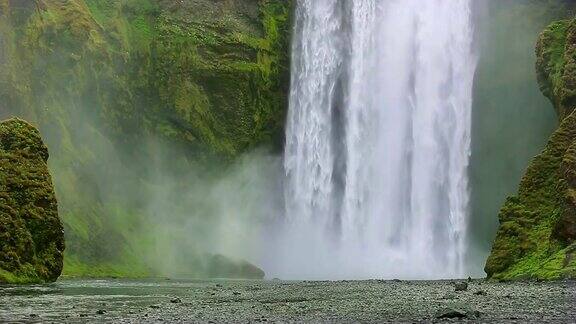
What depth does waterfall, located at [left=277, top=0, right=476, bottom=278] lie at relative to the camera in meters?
55.0

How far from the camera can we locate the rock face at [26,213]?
30672 millimetres

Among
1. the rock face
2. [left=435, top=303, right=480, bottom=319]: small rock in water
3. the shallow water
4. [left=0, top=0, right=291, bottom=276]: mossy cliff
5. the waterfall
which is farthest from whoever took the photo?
[left=0, top=0, right=291, bottom=276]: mossy cliff

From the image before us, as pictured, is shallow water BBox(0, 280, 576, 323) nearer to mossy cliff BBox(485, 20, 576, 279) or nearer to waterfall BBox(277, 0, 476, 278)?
mossy cliff BBox(485, 20, 576, 279)

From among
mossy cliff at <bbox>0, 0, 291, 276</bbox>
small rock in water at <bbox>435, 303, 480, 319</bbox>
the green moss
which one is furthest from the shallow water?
mossy cliff at <bbox>0, 0, 291, 276</bbox>

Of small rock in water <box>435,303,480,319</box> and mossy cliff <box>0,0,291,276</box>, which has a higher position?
mossy cliff <box>0,0,291,276</box>

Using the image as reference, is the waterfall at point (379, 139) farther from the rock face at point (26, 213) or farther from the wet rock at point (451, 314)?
the wet rock at point (451, 314)

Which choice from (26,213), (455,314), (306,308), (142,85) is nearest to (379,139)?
(142,85)

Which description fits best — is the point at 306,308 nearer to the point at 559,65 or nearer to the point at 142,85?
the point at 559,65

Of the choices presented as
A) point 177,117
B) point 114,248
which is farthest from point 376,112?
point 114,248

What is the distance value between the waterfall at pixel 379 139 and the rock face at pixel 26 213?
82.5 feet

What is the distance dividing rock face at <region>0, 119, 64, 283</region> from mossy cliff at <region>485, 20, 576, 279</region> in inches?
751

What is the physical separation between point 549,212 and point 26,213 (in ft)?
74.2

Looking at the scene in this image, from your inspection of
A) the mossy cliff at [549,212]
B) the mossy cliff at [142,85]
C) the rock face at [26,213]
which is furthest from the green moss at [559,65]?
the mossy cliff at [142,85]

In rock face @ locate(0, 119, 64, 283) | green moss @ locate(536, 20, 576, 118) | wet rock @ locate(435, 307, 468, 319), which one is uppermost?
green moss @ locate(536, 20, 576, 118)
